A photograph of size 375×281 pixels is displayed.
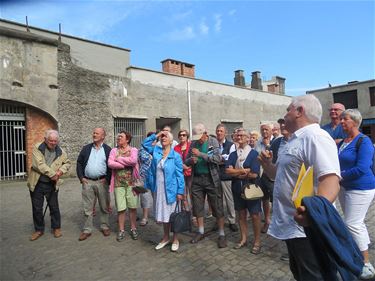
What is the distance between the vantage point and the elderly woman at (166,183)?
4766mm

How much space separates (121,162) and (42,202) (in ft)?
4.94

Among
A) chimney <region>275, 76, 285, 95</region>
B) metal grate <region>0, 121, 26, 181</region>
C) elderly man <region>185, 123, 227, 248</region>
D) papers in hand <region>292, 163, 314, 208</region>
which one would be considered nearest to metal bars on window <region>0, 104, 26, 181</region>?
metal grate <region>0, 121, 26, 181</region>

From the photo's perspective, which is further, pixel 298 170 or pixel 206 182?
pixel 206 182

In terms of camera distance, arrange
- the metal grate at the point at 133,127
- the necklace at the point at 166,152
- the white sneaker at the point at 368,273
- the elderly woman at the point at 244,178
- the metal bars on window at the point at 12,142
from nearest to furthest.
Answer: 1. the white sneaker at the point at 368,273
2. the elderly woman at the point at 244,178
3. the necklace at the point at 166,152
4. the metal bars on window at the point at 12,142
5. the metal grate at the point at 133,127

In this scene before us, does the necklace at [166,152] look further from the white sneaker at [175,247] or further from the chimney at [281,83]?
the chimney at [281,83]

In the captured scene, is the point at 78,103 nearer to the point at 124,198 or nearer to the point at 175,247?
the point at 124,198

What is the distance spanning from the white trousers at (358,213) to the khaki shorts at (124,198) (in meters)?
3.26

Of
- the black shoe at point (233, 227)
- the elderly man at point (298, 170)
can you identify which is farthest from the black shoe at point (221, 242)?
the elderly man at point (298, 170)

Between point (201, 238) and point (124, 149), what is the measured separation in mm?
1969

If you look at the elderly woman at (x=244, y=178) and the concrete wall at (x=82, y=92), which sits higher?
the concrete wall at (x=82, y=92)

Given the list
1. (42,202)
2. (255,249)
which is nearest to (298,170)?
(255,249)

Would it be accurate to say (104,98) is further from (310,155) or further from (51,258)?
(310,155)

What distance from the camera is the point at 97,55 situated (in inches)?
661

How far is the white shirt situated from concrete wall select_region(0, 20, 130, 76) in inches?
599
